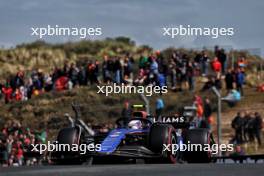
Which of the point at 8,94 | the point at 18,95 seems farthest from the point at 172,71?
the point at 8,94

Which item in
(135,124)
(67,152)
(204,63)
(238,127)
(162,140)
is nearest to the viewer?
(162,140)

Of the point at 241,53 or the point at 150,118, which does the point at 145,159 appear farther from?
the point at 241,53

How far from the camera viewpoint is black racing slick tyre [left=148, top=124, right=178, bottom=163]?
16703mm

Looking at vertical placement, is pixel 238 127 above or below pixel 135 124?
above

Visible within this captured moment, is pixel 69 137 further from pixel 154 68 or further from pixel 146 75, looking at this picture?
pixel 146 75

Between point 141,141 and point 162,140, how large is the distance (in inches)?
38.3

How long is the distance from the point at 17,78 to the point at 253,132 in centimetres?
967

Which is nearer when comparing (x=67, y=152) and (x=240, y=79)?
(x=67, y=152)

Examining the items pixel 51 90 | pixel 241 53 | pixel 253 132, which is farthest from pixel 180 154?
pixel 241 53

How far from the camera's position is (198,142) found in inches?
695

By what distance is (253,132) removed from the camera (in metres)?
23.0

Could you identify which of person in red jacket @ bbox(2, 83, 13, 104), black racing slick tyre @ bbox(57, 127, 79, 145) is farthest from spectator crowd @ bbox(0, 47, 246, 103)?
black racing slick tyre @ bbox(57, 127, 79, 145)

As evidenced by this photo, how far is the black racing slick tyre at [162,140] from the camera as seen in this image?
16.7m

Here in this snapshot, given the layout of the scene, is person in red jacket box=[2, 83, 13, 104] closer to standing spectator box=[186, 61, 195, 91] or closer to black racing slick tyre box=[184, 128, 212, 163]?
standing spectator box=[186, 61, 195, 91]
